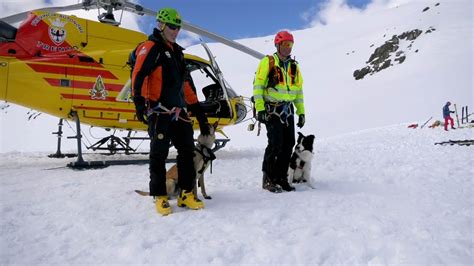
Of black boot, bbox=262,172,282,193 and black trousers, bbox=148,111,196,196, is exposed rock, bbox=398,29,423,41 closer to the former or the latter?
black boot, bbox=262,172,282,193

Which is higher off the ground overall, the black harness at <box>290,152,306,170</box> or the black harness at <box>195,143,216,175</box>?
the black harness at <box>195,143,216,175</box>

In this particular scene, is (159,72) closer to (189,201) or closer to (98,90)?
(189,201)

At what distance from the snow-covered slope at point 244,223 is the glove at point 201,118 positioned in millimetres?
833

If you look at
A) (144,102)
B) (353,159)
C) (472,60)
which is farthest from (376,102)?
(144,102)

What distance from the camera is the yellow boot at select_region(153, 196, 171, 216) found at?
3.75 meters

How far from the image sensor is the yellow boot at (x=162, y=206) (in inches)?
148

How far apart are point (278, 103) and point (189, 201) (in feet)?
6.23

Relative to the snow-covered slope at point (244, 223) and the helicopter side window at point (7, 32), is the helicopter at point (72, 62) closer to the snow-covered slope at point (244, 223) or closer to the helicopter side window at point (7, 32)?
the helicopter side window at point (7, 32)

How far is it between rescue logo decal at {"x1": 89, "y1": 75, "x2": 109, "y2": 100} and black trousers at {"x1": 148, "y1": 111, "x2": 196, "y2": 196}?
4022 mm

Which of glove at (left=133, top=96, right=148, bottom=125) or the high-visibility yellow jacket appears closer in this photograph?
glove at (left=133, top=96, right=148, bottom=125)

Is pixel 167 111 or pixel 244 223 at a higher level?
pixel 167 111

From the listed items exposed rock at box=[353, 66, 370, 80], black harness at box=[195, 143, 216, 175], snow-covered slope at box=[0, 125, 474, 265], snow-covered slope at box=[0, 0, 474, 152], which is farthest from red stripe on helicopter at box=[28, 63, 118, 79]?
exposed rock at box=[353, 66, 370, 80]

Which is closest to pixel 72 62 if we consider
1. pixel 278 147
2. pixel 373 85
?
pixel 278 147

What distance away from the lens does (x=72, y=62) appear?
23.8 feet
